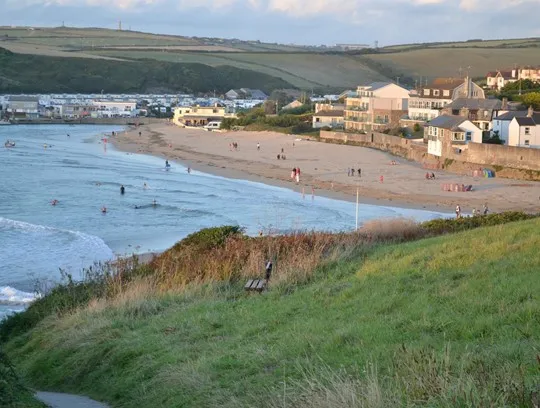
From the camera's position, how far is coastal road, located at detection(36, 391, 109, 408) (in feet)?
24.7

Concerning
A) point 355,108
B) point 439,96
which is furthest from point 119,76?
point 439,96

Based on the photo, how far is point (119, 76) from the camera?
505 ft

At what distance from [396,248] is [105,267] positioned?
4.25m

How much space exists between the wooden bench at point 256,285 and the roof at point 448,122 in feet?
105

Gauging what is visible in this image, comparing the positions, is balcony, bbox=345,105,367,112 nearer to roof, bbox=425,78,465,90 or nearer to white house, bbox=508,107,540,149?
roof, bbox=425,78,465,90

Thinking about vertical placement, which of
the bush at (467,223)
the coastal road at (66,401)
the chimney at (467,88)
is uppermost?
the chimney at (467,88)

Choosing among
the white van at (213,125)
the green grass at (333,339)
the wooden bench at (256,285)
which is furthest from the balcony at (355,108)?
the wooden bench at (256,285)

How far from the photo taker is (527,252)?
32.2 ft

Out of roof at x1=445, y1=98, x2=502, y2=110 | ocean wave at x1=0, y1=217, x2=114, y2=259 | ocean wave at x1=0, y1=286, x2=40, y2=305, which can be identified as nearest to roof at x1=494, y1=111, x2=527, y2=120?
roof at x1=445, y1=98, x2=502, y2=110

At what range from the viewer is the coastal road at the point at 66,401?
7.52 metres

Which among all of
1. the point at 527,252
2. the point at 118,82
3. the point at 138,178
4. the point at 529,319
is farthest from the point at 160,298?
the point at 118,82

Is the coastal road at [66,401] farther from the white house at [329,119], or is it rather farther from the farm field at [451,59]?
the farm field at [451,59]

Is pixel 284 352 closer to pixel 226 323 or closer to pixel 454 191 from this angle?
pixel 226 323

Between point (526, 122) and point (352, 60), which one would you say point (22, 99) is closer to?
point (526, 122)
